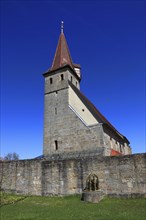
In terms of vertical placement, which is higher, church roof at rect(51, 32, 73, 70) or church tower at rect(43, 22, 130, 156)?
church roof at rect(51, 32, 73, 70)

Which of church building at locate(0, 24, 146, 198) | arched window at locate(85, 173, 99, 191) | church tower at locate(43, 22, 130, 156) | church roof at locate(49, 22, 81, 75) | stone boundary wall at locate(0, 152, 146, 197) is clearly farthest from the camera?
church roof at locate(49, 22, 81, 75)

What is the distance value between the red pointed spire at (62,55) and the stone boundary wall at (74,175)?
13008 millimetres

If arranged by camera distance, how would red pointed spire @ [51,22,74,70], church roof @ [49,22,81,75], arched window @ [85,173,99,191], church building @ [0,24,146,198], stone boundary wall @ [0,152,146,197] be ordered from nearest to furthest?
1. stone boundary wall @ [0,152,146,197]
2. church building @ [0,24,146,198]
3. arched window @ [85,173,99,191]
4. church roof @ [49,22,81,75]
5. red pointed spire @ [51,22,74,70]

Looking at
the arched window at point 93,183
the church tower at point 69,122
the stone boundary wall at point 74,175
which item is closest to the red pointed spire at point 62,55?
the church tower at point 69,122

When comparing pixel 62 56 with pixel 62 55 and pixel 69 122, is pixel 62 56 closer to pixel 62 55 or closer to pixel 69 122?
pixel 62 55

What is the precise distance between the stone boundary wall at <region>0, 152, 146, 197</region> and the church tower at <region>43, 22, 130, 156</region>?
3632 mm

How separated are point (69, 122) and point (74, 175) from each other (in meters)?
6.90

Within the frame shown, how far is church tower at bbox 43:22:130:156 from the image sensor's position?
762 inches

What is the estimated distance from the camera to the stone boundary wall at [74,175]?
1312cm

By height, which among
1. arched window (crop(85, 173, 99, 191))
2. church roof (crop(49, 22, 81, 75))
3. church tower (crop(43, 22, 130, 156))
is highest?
church roof (crop(49, 22, 81, 75))

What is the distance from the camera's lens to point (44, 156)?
2180 centimetres

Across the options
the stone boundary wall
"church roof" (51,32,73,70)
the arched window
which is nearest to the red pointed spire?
"church roof" (51,32,73,70)

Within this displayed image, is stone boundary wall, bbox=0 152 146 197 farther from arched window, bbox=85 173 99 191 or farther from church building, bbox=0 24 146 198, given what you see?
arched window, bbox=85 173 99 191

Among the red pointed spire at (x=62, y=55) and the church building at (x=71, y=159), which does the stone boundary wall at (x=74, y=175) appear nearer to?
the church building at (x=71, y=159)
